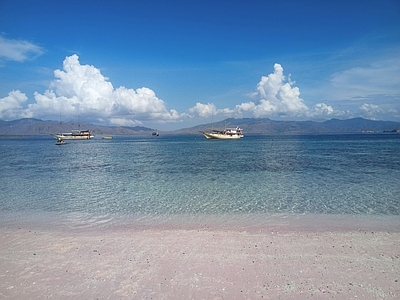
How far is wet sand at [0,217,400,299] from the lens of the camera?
6.69 m

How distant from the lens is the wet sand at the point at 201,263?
6.69 metres

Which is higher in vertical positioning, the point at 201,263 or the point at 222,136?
the point at 222,136

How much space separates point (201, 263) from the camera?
8.20 m

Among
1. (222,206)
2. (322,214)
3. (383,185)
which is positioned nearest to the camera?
(322,214)

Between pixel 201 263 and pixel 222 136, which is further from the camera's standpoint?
pixel 222 136

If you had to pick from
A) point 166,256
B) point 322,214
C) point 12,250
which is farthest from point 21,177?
point 322,214

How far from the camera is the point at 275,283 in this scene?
702cm

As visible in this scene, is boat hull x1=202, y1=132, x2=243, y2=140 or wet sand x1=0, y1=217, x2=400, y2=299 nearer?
wet sand x1=0, y1=217, x2=400, y2=299

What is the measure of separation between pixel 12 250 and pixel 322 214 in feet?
42.9

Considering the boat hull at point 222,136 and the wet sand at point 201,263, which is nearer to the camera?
the wet sand at point 201,263

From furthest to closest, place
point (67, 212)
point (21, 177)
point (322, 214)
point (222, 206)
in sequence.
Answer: point (21, 177), point (222, 206), point (67, 212), point (322, 214)

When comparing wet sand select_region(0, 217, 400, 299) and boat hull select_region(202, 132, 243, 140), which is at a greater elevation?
boat hull select_region(202, 132, 243, 140)

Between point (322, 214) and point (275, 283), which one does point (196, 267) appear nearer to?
point (275, 283)

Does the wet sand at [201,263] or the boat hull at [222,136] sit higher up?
the boat hull at [222,136]
